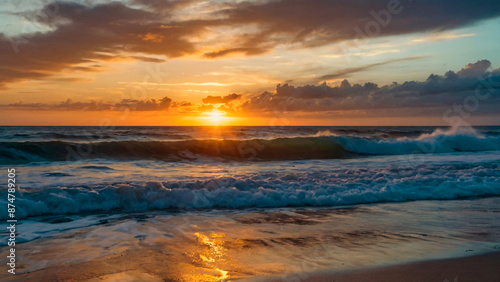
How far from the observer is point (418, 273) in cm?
414

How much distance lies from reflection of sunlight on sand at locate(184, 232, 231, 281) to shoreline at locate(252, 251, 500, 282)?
45 centimetres

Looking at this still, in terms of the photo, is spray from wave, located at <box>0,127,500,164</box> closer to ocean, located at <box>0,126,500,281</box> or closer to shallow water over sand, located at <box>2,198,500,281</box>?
ocean, located at <box>0,126,500,281</box>

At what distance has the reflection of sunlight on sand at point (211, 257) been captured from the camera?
4.02 m

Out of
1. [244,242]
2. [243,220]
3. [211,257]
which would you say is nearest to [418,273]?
[244,242]

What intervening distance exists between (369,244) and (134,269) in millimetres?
3289

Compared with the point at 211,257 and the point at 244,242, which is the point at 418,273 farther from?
the point at 211,257

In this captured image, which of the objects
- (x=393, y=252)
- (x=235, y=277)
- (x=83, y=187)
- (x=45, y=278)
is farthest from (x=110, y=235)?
(x=393, y=252)

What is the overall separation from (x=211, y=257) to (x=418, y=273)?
2529 millimetres

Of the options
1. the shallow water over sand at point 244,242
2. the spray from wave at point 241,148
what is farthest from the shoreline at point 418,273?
the spray from wave at point 241,148

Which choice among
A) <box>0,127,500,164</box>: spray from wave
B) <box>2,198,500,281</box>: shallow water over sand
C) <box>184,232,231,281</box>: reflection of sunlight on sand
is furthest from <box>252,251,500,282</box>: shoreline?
<box>0,127,500,164</box>: spray from wave

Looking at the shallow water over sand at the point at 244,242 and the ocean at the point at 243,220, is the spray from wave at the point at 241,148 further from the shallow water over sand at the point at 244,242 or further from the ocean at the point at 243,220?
Answer: the shallow water over sand at the point at 244,242

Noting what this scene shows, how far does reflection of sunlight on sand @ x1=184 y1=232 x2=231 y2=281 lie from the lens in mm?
4020

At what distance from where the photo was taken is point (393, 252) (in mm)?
4871

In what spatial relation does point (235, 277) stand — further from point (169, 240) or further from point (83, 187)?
point (83, 187)
